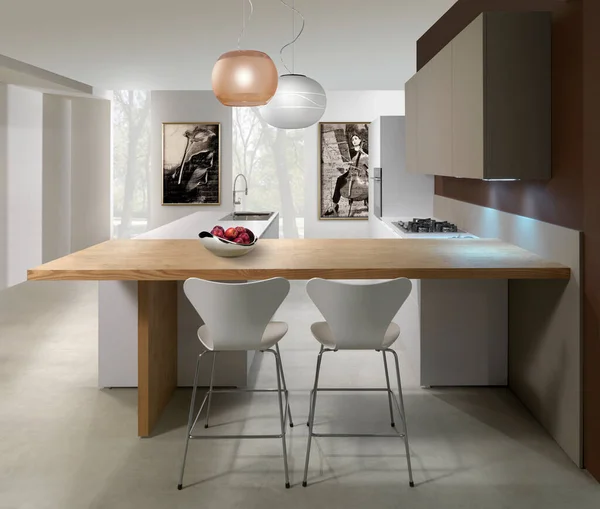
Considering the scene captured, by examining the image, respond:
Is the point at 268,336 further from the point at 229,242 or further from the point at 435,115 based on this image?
the point at 435,115

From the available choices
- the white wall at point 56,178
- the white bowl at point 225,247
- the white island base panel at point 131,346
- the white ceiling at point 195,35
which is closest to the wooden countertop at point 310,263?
the white bowl at point 225,247

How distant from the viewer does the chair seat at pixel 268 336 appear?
3.13 m

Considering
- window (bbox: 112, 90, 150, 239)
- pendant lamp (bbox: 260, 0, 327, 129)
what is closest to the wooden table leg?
pendant lamp (bbox: 260, 0, 327, 129)

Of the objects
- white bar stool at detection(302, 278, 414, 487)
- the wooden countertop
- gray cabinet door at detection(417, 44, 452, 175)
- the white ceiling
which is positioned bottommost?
white bar stool at detection(302, 278, 414, 487)

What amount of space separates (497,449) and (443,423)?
1.27 feet

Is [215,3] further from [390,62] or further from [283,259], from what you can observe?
[390,62]

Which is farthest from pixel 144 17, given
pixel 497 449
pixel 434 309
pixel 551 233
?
pixel 497 449

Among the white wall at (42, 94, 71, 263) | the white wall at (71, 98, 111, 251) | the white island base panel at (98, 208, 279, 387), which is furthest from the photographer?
the white wall at (71, 98, 111, 251)

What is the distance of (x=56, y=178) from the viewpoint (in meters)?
10.3

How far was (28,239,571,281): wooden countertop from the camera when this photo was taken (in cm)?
321

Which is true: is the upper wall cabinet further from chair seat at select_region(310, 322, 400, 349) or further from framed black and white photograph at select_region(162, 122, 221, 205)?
framed black and white photograph at select_region(162, 122, 221, 205)

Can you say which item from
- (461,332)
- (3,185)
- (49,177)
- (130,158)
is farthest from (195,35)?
(130,158)

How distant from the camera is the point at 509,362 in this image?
4.26 m

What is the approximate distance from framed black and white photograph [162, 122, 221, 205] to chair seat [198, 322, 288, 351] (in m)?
7.51
